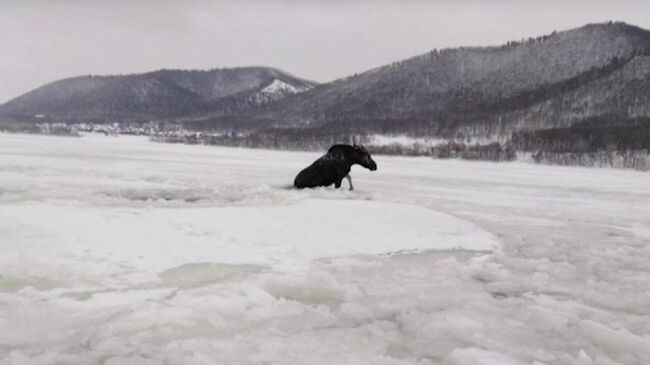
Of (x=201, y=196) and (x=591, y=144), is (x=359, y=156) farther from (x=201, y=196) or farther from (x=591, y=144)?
(x=591, y=144)

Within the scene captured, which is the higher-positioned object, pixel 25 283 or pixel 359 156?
pixel 359 156

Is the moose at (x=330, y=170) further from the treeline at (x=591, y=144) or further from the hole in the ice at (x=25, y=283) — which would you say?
the treeline at (x=591, y=144)

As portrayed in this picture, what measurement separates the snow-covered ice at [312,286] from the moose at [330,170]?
5.13m

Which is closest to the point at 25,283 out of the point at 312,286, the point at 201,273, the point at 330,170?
the point at 201,273

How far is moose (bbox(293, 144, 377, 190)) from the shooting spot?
17859 millimetres

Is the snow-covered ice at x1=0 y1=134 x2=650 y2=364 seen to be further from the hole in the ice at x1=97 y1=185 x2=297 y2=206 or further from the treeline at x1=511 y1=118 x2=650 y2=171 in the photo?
the treeline at x1=511 y1=118 x2=650 y2=171

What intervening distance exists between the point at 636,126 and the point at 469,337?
412 feet

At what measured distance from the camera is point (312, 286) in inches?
263

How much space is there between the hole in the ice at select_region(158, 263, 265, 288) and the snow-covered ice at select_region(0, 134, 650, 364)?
0.04 metres

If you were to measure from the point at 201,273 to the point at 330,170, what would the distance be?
11.4 meters

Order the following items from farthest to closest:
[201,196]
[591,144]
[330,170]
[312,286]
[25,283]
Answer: [591,144] → [330,170] → [201,196] → [312,286] → [25,283]

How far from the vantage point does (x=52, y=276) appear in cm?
655

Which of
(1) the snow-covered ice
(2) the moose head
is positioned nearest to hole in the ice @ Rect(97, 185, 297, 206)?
(1) the snow-covered ice

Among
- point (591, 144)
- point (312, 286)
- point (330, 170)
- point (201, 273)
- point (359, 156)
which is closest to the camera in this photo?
point (312, 286)
